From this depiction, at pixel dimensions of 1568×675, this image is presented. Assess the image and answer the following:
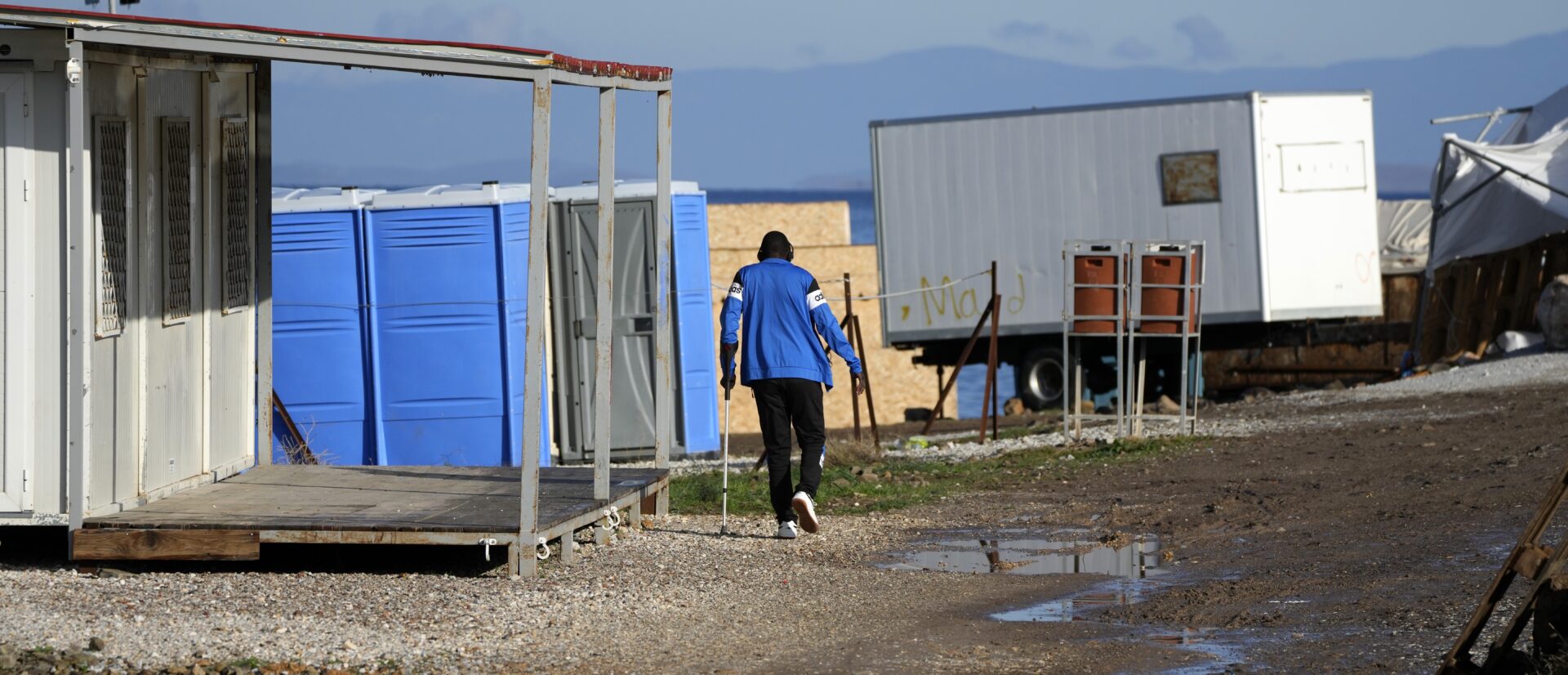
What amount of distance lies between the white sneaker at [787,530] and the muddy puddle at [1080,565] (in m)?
0.58

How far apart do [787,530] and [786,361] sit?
3.03 feet

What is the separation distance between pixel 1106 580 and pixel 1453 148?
16748mm

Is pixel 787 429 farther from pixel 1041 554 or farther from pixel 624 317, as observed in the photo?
pixel 624 317

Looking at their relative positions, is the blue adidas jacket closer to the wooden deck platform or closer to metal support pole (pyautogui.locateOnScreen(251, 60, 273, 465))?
the wooden deck platform

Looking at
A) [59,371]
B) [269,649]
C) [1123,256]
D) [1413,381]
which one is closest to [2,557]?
[59,371]

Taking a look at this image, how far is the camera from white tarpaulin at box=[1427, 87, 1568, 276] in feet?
68.2

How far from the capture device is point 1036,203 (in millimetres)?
21547

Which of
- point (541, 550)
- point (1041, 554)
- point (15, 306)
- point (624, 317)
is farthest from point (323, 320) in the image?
point (1041, 554)

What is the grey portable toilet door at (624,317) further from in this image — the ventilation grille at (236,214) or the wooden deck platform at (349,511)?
the ventilation grille at (236,214)

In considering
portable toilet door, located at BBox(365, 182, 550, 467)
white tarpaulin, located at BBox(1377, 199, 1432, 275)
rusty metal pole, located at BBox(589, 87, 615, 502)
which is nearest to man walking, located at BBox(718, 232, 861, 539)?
rusty metal pole, located at BBox(589, 87, 615, 502)

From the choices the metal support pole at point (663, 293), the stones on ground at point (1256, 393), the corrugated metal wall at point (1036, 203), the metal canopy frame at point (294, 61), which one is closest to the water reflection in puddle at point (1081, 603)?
the metal canopy frame at point (294, 61)

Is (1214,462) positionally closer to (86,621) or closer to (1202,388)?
(86,621)

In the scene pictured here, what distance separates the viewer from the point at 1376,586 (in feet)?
24.7

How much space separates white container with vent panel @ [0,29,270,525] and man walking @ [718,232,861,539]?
2901 mm
